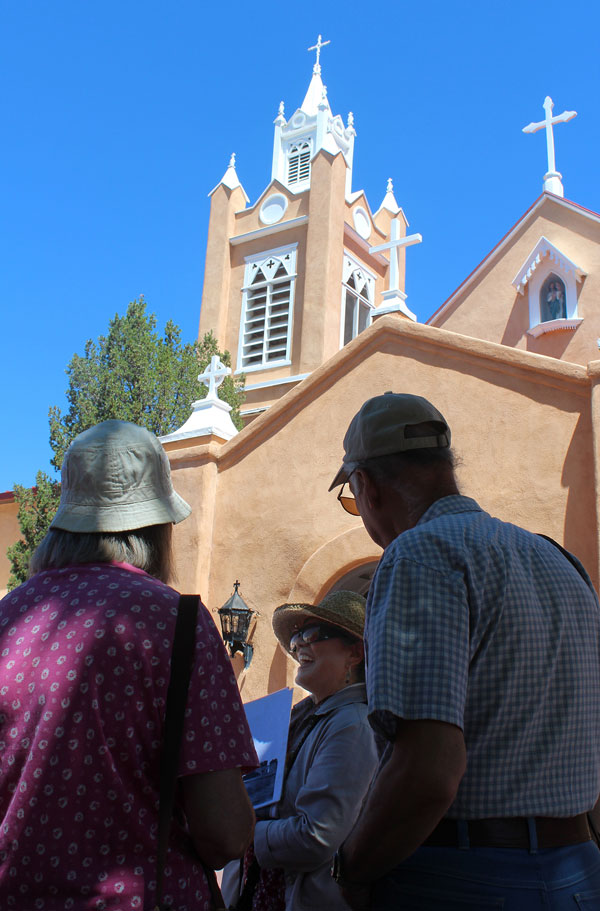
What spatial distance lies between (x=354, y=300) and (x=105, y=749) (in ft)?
73.0

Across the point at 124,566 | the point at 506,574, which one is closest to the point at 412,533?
the point at 506,574

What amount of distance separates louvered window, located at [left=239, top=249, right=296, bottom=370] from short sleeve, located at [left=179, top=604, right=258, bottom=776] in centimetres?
1984

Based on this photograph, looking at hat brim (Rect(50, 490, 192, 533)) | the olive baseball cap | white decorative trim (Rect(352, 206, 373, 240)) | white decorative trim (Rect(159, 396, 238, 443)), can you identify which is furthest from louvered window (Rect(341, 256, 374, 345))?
hat brim (Rect(50, 490, 192, 533))

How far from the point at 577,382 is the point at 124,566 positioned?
592 cm

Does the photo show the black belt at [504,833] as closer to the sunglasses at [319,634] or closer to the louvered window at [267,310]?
the sunglasses at [319,634]

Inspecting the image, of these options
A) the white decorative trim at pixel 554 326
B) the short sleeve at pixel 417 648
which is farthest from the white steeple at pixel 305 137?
the short sleeve at pixel 417 648

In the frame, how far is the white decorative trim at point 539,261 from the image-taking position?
14.9m

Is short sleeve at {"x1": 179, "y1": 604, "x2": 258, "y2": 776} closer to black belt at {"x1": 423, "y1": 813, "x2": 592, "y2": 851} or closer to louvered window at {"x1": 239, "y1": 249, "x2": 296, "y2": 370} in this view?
black belt at {"x1": 423, "y1": 813, "x2": 592, "y2": 851}

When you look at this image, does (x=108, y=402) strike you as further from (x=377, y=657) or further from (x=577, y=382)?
(x=377, y=657)

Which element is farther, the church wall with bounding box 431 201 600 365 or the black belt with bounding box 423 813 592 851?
the church wall with bounding box 431 201 600 365

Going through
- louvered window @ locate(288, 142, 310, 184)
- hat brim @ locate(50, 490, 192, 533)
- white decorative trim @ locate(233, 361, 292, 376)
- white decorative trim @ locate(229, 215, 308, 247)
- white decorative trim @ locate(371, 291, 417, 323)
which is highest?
louvered window @ locate(288, 142, 310, 184)

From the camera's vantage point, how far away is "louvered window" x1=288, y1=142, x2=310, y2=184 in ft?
90.7

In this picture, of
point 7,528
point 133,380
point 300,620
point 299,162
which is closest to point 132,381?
point 133,380

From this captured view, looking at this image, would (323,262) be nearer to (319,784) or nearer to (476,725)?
(319,784)
